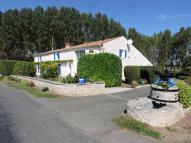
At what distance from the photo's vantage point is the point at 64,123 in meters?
9.98

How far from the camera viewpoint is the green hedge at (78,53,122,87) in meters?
22.7

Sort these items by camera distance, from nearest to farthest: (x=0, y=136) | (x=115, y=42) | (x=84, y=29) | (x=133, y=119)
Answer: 1. (x=0, y=136)
2. (x=133, y=119)
3. (x=115, y=42)
4. (x=84, y=29)

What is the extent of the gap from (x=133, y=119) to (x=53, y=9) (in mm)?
56258

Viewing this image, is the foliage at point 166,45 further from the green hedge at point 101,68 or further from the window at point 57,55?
the green hedge at point 101,68

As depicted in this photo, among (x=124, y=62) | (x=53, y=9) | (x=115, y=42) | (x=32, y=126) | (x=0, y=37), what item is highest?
(x=53, y=9)

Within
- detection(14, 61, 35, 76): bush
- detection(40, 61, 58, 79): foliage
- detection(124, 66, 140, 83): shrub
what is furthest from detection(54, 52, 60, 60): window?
detection(124, 66, 140, 83): shrub

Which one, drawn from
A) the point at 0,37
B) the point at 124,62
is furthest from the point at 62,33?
the point at 124,62

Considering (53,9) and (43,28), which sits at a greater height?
(53,9)

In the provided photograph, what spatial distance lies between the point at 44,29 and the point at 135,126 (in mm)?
53861

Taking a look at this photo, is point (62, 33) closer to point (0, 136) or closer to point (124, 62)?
point (124, 62)

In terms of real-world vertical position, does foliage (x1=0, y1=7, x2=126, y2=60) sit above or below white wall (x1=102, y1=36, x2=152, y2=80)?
above

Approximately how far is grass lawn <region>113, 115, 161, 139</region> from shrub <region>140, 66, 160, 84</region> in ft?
59.9

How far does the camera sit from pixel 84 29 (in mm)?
65875

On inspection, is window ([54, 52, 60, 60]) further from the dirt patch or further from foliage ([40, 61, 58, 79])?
the dirt patch
